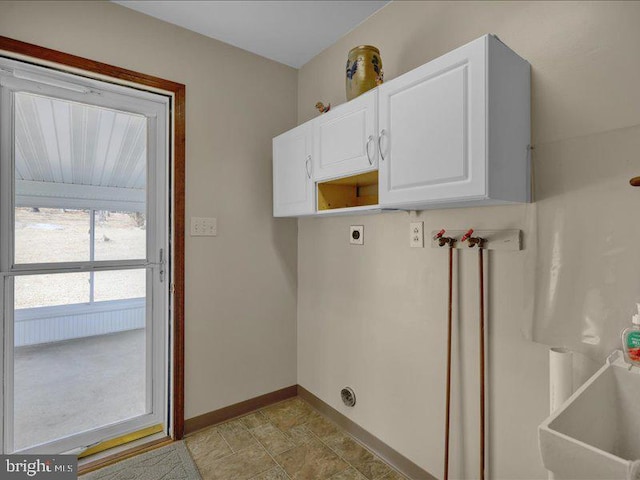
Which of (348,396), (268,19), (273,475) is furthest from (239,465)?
(268,19)

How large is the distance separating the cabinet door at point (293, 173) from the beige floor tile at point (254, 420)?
55.2 inches

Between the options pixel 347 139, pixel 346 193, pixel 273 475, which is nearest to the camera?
pixel 347 139

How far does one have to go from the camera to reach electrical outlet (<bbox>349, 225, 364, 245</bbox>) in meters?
2.08

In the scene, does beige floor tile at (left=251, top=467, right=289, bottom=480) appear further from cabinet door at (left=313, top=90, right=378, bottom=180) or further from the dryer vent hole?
cabinet door at (left=313, top=90, right=378, bottom=180)

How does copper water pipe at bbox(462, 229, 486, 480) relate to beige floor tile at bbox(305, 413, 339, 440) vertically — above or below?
above

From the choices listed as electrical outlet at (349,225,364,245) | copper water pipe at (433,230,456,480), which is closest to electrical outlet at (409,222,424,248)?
copper water pipe at (433,230,456,480)

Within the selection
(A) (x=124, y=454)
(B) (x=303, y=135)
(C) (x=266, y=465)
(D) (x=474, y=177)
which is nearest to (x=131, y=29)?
(B) (x=303, y=135)

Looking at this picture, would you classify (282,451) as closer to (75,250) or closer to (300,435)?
(300,435)

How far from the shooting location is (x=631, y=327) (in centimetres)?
109

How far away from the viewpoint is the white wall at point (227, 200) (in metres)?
2.05

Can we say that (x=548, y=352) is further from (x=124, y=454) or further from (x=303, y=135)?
(x=124, y=454)

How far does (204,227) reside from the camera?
88.0 inches

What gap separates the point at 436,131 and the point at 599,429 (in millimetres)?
1042

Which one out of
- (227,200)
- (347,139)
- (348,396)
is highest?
(347,139)
